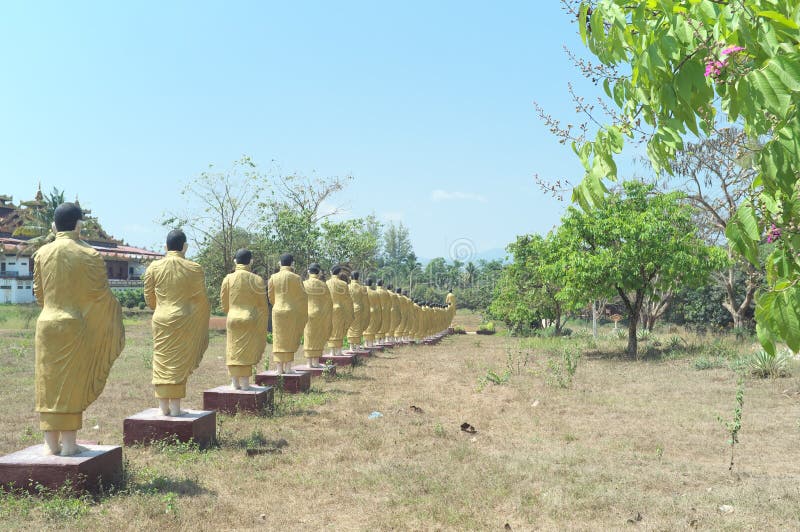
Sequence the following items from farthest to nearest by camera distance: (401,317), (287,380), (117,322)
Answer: (401,317)
(287,380)
(117,322)

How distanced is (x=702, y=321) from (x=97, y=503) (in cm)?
3109

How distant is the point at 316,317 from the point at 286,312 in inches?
71.4

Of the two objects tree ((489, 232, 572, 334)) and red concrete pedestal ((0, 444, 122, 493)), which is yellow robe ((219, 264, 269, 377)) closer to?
red concrete pedestal ((0, 444, 122, 493))

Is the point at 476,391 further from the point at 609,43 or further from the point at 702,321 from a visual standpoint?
the point at 702,321

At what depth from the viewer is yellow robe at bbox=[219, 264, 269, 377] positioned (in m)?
8.34

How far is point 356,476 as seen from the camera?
224 inches

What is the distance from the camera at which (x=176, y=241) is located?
673cm

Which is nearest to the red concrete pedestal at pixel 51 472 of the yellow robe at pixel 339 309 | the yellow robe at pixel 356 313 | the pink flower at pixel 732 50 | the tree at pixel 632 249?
the pink flower at pixel 732 50

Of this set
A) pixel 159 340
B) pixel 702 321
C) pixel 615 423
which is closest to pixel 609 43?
pixel 159 340

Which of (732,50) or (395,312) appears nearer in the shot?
(732,50)

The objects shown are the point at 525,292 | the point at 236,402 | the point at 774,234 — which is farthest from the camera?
the point at 525,292

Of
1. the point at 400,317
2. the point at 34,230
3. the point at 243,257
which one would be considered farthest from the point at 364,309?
the point at 34,230

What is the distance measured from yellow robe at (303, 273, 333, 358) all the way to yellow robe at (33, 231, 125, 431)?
6994mm

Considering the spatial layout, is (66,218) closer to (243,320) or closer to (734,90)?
(243,320)
